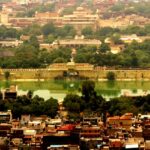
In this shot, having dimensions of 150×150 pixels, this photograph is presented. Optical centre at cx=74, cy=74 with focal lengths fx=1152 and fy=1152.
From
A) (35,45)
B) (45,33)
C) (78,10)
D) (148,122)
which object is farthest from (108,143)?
(78,10)

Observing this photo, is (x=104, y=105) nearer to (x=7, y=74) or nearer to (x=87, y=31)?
(x=7, y=74)

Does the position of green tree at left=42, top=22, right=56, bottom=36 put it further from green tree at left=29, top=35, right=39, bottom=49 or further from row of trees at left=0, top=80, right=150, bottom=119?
row of trees at left=0, top=80, right=150, bottom=119

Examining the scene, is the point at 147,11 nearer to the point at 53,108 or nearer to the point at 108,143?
the point at 53,108

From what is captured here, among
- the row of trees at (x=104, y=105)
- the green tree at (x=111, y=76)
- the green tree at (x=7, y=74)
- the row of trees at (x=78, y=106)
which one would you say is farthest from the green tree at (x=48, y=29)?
the row of trees at (x=78, y=106)

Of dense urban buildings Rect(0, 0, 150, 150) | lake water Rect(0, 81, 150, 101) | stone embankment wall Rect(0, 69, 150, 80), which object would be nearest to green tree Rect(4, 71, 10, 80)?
dense urban buildings Rect(0, 0, 150, 150)

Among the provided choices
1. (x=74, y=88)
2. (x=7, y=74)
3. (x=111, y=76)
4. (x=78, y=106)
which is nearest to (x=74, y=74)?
(x=111, y=76)
